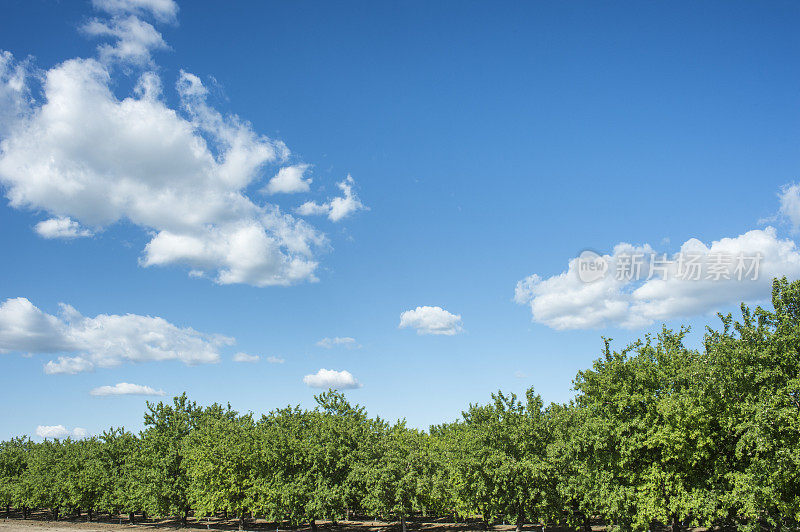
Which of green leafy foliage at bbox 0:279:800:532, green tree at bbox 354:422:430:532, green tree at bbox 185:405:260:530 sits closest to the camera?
green leafy foliage at bbox 0:279:800:532

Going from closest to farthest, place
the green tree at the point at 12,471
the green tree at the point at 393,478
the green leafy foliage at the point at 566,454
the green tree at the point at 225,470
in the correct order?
the green leafy foliage at the point at 566,454 < the green tree at the point at 393,478 < the green tree at the point at 225,470 < the green tree at the point at 12,471

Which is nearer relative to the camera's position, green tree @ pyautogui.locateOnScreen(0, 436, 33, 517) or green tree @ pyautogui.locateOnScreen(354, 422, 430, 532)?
green tree @ pyautogui.locateOnScreen(354, 422, 430, 532)

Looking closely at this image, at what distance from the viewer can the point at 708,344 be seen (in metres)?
35.9

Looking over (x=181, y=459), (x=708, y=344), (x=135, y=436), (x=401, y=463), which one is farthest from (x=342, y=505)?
(x=135, y=436)

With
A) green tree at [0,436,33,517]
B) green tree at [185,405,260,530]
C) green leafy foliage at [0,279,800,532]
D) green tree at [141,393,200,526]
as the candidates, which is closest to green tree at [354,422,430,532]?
green leafy foliage at [0,279,800,532]

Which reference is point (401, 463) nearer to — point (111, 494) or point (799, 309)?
point (799, 309)

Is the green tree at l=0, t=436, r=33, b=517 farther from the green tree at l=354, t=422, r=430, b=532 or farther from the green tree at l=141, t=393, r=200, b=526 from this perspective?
the green tree at l=354, t=422, r=430, b=532

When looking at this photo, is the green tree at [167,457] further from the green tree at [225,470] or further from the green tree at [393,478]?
the green tree at [393,478]

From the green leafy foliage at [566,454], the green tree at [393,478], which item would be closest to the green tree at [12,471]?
the green leafy foliage at [566,454]

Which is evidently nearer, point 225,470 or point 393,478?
point 393,478

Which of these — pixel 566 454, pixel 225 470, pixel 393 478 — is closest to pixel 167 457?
pixel 225 470

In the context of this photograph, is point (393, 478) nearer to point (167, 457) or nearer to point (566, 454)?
point (566, 454)

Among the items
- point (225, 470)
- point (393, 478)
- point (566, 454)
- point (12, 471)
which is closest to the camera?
point (566, 454)

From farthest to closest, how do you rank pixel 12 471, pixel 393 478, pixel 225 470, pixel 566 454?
pixel 12 471 < pixel 225 470 < pixel 393 478 < pixel 566 454
